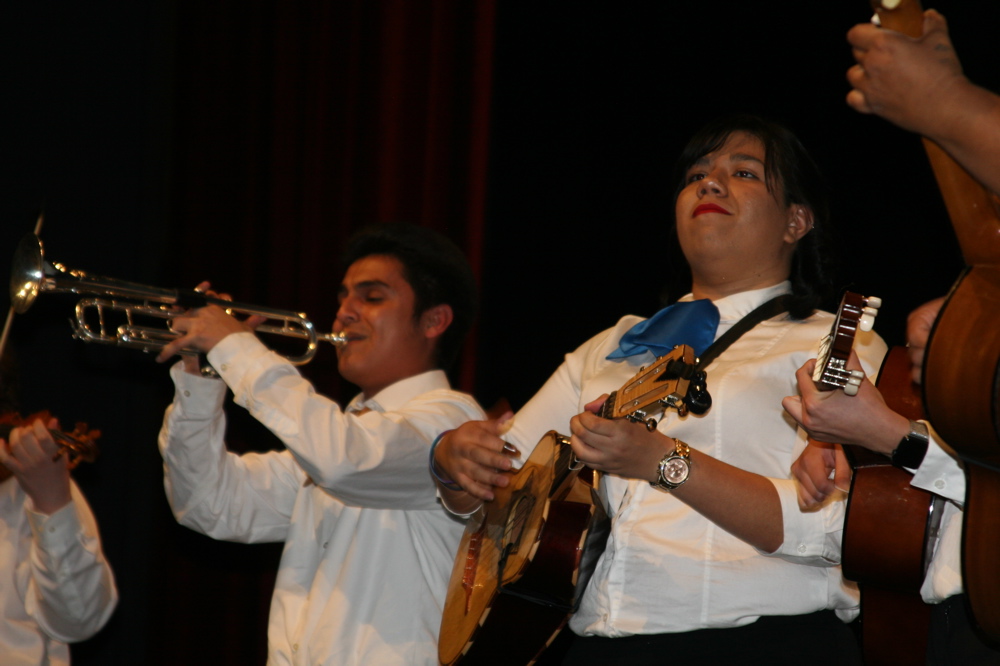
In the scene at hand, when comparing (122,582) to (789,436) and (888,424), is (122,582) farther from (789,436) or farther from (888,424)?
(888,424)

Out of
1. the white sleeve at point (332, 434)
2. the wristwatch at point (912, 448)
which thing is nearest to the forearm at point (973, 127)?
the wristwatch at point (912, 448)

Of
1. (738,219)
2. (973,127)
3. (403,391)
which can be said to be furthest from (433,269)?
(973,127)

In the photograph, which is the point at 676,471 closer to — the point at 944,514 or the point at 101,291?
the point at 944,514

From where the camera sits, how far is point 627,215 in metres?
3.35

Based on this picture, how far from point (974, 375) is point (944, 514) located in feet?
1.51

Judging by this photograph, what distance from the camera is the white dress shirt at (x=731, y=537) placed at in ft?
6.22

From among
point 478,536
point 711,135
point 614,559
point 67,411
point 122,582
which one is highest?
point 711,135

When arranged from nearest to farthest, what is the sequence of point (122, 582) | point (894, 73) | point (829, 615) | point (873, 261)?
1. point (894, 73)
2. point (829, 615)
3. point (873, 261)
4. point (122, 582)

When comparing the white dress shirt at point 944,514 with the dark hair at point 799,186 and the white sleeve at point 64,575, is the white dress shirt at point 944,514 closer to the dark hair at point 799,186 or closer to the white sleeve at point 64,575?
the dark hair at point 799,186

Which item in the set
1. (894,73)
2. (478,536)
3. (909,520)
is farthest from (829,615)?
(894,73)

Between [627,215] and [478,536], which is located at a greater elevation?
[627,215]

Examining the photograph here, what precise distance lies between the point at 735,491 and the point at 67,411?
3.34 m

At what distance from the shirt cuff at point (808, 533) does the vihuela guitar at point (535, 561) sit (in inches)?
12.8

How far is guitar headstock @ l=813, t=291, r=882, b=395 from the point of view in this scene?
1499mm
